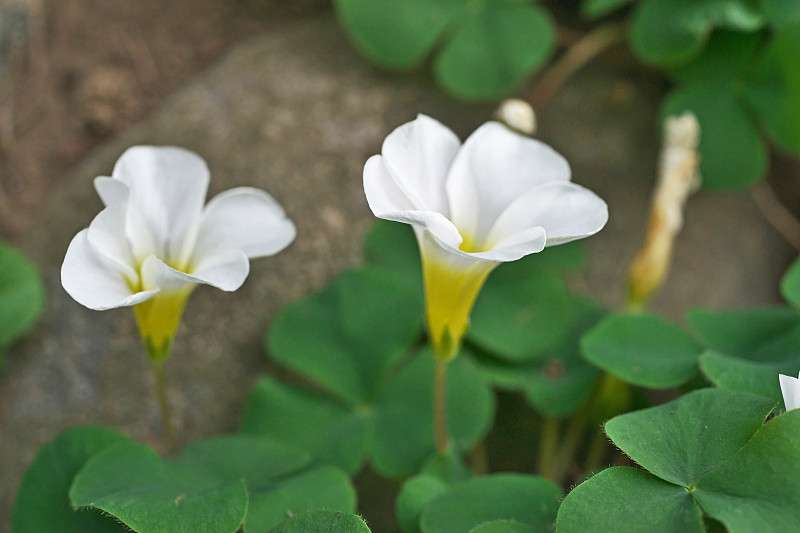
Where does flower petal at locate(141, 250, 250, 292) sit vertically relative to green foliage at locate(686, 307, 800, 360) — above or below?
above

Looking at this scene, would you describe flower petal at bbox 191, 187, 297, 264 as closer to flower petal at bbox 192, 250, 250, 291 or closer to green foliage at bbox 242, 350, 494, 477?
flower petal at bbox 192, 250, 250, 291

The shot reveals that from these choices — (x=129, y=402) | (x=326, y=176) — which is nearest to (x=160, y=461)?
(x=129, y=402)

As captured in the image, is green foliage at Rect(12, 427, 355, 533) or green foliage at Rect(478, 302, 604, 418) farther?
green foliage at Rect(478, 302, 604, 418)

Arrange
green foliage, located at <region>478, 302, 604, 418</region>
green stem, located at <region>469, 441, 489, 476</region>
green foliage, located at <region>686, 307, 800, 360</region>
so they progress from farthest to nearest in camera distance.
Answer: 1. green stem, located at <region>469, 441, 489, 476</region>
2. green foliage, located at <region>478, 302, 604, 418</region>
3. green foliage, located at <region>686, 307, 800, 360</region>

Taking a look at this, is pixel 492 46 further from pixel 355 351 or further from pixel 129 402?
pixel 129 402

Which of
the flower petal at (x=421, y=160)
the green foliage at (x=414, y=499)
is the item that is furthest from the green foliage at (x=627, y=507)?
the flower petal at (x=421, y=160)

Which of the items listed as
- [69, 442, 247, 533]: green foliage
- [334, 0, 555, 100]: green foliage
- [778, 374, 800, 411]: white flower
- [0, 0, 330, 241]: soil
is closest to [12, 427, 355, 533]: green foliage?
[69, 442, 247, 533]: green foliage
